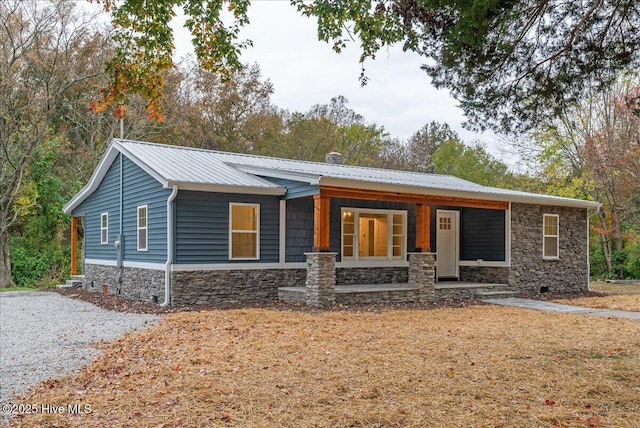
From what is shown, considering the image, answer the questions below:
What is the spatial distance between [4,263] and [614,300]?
19230 mm

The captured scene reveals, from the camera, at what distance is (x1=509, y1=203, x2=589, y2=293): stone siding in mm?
15305

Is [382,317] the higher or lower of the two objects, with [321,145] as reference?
lower

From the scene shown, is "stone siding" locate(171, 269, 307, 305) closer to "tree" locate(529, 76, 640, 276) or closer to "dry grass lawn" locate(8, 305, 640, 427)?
"dry grass lawn" locate(8, 305, 640, 427)

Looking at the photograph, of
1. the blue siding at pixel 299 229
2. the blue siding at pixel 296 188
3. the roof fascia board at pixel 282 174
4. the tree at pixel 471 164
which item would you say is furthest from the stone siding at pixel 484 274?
the tree at pixel 471 164

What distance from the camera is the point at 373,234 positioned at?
14844 millimetres

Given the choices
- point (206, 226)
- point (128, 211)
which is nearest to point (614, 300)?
point (206, 226)

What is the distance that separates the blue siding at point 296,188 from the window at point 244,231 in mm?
781

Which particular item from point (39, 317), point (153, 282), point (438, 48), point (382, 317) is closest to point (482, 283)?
point (382, 317)

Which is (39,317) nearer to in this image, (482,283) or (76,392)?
(76,392)

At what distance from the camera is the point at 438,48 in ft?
22.0

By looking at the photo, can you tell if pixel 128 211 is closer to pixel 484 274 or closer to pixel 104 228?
pixel 104 228

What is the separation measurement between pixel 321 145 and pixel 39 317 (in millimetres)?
21323

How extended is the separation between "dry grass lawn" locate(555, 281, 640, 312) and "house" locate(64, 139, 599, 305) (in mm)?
1188

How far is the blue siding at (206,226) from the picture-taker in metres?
11.9
